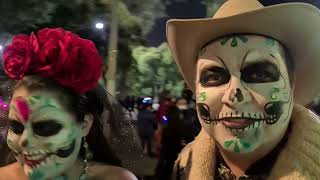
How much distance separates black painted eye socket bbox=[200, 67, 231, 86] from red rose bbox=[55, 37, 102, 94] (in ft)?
1.19

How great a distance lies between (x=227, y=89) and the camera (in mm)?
1593

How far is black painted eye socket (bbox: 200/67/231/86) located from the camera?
1.62 meters

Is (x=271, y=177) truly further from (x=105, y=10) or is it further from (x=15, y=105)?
(x=105, y=10)

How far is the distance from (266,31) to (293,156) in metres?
0.42

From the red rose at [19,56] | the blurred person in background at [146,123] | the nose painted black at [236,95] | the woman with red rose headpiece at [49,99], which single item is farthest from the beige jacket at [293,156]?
the blurred person in background at [146,123]

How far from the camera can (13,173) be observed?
1818 millimetres

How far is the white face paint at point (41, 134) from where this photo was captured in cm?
161

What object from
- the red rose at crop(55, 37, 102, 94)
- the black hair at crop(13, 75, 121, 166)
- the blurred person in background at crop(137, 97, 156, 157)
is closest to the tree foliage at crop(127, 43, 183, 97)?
the blurred person in background at crop(137, 97, 156, 157)

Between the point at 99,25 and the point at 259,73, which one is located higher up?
the point at 259,73

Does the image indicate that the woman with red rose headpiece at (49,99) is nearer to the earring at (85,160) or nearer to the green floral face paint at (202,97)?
the earring at (85,160)

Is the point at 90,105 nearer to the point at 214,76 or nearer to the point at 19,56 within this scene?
the point at 19,56

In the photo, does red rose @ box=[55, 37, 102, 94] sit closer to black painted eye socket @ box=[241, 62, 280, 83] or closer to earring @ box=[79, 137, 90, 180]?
earring @ box=[79, 137, 90, 180]

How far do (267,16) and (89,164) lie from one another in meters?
0.83

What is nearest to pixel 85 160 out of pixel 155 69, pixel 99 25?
pixel 99 25
